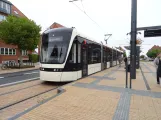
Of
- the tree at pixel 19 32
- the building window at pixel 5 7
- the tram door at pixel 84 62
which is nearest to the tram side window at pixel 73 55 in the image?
the tram door at pixel 84 62

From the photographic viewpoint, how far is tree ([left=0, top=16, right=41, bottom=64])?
76.6 feet

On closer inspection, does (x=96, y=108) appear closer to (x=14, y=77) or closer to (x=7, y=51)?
(x=14, y=77)

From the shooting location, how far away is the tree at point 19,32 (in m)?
23.3

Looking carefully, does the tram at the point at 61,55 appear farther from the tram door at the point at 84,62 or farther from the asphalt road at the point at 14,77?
the asphalt road at the point at 14,77

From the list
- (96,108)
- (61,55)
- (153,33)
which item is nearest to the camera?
(96,108)

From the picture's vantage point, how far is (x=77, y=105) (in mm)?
5445

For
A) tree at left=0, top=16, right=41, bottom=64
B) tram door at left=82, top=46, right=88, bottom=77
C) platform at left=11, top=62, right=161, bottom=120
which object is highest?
tree at left=0, top=16, right=41, bottom=64

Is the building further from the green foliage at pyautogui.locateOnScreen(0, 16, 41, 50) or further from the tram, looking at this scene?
the tram

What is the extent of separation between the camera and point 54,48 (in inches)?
386

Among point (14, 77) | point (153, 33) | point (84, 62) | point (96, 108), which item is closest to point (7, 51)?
point (14, 77)

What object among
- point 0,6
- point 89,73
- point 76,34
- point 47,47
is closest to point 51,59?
point 47,47

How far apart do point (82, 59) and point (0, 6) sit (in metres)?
28.5

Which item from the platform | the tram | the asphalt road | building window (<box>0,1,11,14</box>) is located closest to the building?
building window (<box>0,1,11,14</box>)

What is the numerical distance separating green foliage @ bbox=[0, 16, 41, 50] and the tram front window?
1476 cm
